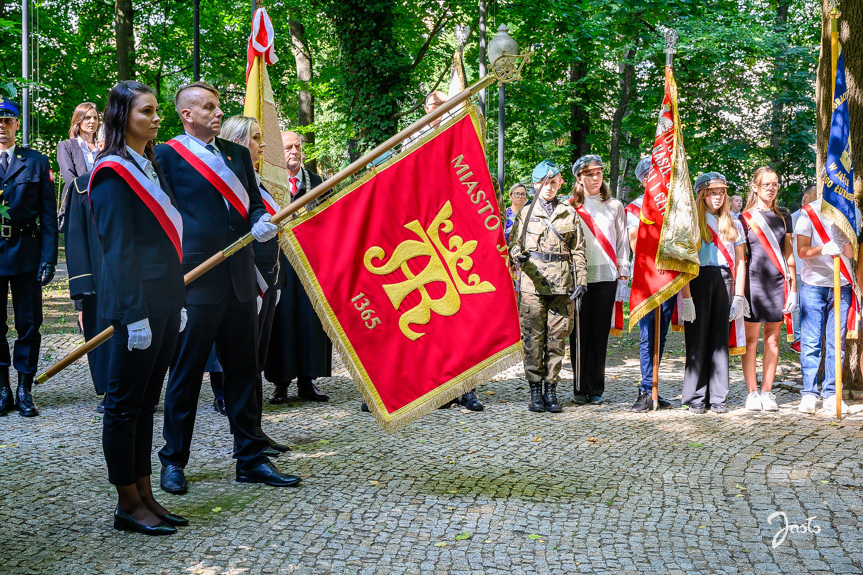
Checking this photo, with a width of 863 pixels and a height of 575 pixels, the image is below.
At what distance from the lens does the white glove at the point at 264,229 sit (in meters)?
4.60

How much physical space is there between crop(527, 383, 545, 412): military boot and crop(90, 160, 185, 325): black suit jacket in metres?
4.12

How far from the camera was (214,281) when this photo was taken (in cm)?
483

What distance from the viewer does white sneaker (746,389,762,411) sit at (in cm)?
759

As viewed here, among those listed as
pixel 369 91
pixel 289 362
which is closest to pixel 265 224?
pixel 289 362

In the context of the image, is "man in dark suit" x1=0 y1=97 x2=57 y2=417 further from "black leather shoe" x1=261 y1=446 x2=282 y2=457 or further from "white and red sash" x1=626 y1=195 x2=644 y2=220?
"white and red sash" x1=626 y1=195 x2=644 y2=220

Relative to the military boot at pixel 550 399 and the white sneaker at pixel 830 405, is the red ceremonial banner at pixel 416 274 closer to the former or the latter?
the military boot at pixel 550 399

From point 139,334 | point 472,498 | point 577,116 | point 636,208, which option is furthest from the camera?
point 577,116

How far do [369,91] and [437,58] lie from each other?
A: 693cm

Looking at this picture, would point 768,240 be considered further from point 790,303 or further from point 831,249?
point 831,249

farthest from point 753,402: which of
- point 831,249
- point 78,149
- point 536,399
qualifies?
point 78,149

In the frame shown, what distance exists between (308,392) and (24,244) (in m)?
2.77

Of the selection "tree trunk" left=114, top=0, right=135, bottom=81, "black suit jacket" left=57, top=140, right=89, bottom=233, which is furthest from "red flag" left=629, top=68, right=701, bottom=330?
"tree trunk" left=114, top=0, right=135, bottom=81

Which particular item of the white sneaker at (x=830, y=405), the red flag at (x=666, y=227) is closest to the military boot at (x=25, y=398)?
the red flag at (x=666, y=227)

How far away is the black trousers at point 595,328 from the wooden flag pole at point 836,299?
6.41 feet
